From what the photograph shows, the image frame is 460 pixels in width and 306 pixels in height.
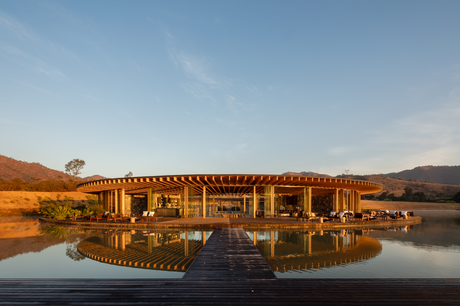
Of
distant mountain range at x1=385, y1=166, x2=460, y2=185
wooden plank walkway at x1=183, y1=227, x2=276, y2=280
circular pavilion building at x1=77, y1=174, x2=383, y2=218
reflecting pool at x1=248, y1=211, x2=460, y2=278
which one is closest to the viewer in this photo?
wooden plank walkway at x1=183, y1=227, x2=276, y2=280

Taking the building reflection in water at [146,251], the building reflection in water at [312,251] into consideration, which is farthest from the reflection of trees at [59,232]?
the building reflection in water at [312,251]

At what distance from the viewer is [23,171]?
3504 inches

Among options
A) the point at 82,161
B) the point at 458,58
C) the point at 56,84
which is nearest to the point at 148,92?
the point at 56,84

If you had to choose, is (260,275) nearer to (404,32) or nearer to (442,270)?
(442,270)

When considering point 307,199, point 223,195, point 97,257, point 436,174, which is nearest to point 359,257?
point 97,257

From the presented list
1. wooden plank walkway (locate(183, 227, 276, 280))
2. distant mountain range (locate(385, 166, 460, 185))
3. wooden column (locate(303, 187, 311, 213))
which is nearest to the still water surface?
wooden plank walkway (locate(183, 227, 276, 280))

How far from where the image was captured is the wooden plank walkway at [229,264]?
4.60 metres

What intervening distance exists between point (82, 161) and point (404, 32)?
75.6 meters

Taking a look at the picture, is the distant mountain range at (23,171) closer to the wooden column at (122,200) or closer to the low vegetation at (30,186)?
the low vegetation at (30,186)

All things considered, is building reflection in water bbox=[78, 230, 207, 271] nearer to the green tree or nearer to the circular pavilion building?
the circular pavilion building

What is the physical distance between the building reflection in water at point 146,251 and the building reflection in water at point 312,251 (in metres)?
2.26

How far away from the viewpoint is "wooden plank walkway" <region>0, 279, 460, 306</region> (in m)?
3.39

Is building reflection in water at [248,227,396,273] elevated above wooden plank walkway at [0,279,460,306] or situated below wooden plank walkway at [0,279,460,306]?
below

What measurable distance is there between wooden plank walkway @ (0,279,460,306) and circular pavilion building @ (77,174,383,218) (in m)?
12.7
